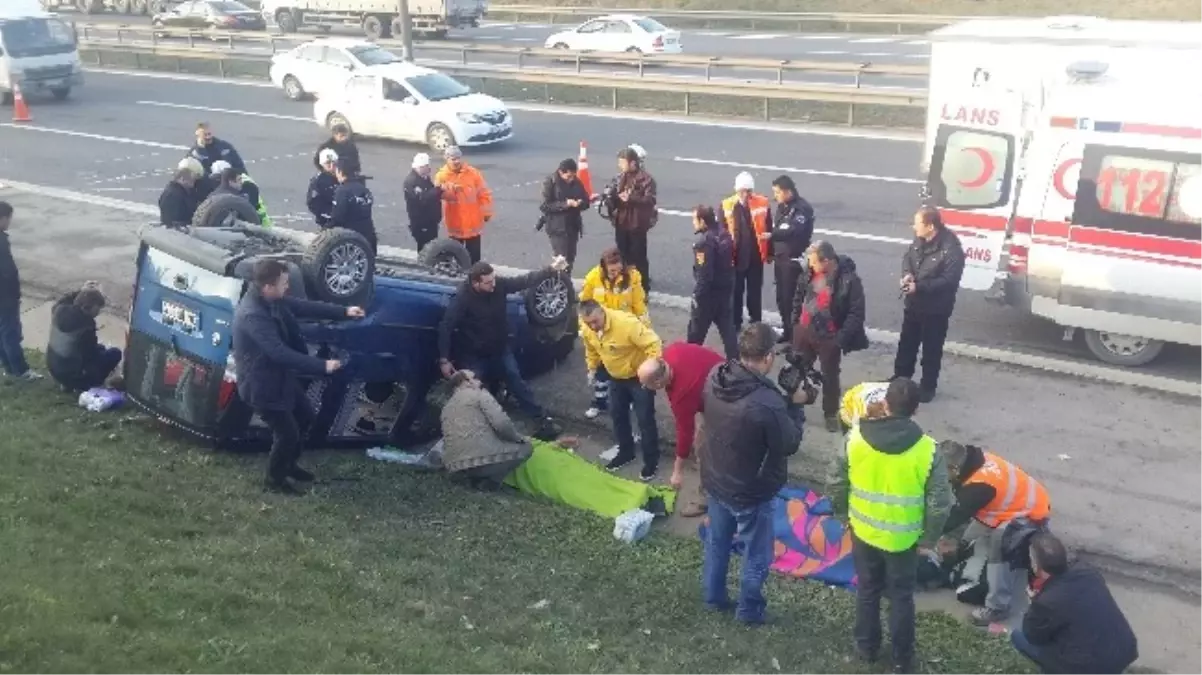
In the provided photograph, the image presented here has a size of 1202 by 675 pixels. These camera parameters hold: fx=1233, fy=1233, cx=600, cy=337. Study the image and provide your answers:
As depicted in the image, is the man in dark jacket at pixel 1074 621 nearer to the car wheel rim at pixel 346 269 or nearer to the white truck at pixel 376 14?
the car wheel rim at pixel 346 269

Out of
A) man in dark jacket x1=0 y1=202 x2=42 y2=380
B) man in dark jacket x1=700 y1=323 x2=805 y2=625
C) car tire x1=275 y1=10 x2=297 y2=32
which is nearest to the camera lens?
man in dark jacket x1=700 y1=323 x2=805 y2=625

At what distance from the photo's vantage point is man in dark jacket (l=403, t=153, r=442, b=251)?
1264 cm

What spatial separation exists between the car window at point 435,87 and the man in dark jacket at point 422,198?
10.4 metres

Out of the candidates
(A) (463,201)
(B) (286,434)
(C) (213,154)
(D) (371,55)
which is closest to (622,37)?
(D) (371,55)

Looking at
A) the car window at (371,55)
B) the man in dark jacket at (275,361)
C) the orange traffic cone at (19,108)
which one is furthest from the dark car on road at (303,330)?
the orange traffic cone at (19,108)

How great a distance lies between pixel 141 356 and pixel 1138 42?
8.63 m

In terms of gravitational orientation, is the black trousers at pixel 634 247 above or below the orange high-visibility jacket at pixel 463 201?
below

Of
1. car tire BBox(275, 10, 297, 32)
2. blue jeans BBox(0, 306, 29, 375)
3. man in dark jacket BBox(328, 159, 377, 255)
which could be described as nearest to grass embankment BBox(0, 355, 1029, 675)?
blue jeans BBox(0, 306, 29, 375)

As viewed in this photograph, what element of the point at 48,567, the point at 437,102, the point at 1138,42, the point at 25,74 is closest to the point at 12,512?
the point at 48,567

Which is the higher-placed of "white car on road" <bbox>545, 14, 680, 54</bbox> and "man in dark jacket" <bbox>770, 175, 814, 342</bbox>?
"white car on road" <bbox>545, 14, 680, 54</bbox>

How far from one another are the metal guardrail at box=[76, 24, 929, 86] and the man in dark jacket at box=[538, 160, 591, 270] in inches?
507

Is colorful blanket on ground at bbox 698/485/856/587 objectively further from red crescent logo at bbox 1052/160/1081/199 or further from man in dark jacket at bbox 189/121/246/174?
man in dark jacket at bbox 189/121/246/174

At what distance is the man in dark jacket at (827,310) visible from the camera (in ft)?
30.6

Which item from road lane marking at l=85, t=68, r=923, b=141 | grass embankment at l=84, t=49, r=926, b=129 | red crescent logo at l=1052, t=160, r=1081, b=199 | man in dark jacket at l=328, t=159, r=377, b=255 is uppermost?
red crescent logo at l=1052, t=160, r=1081, b=199
